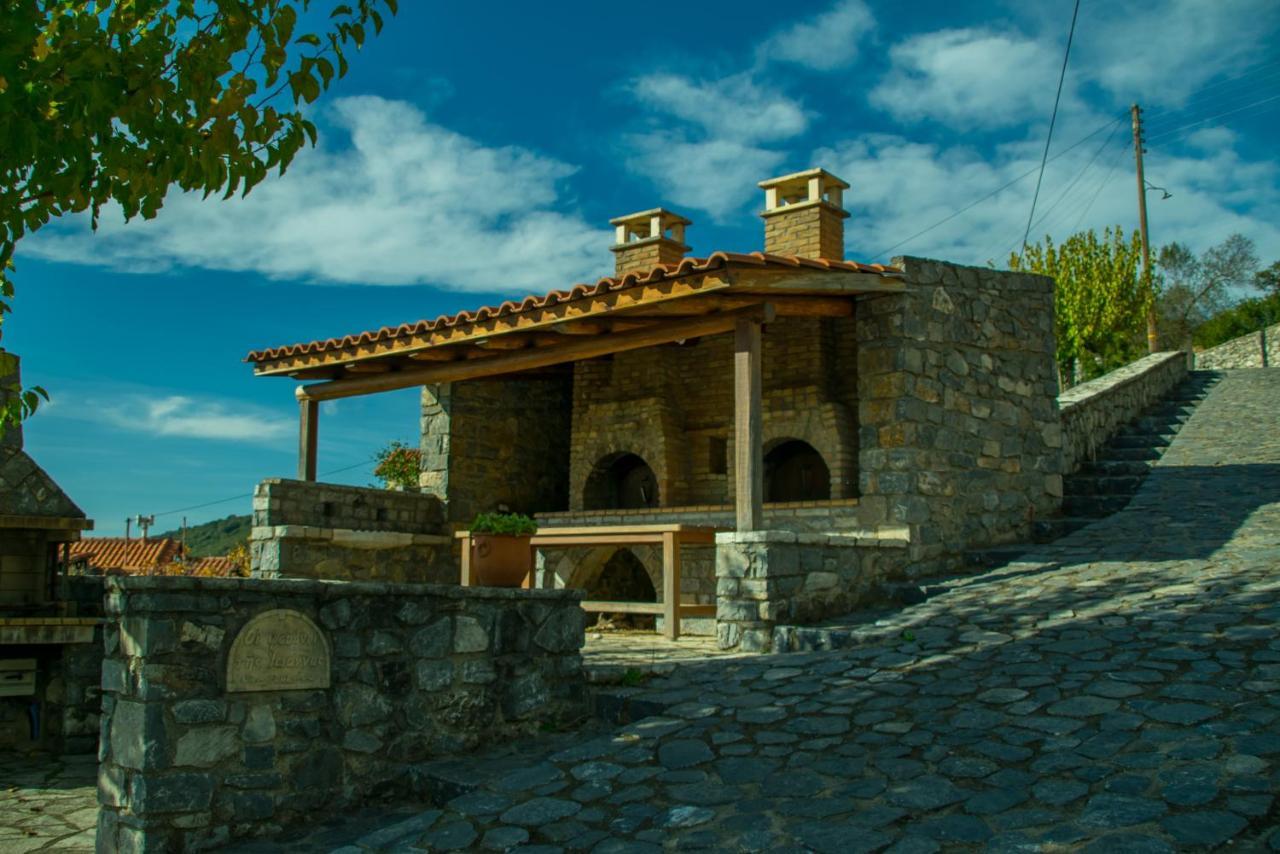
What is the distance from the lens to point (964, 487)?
32.3ft

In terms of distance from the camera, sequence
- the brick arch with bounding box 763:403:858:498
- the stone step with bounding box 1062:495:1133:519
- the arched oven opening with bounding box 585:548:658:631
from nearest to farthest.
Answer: the stone step with bounding box 1062:495:1133:519 < the brick arch with bounding box 763:403:858:498 < the arched oven opening with bounding box 585:548:658:631

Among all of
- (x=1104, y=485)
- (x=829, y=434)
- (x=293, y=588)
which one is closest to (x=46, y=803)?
(x=293, y=588)

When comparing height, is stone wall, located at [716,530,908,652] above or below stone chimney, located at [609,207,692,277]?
below

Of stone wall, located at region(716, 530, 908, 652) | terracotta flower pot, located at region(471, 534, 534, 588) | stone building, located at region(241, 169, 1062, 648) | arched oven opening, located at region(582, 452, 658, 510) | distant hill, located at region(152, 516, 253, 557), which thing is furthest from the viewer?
distant hill, located at region(152, 516, 253, 557)

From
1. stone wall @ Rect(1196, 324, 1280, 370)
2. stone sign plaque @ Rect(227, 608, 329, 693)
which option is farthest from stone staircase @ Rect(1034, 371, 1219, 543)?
stone wall @ Rect(1196, 324, 1280, 370)

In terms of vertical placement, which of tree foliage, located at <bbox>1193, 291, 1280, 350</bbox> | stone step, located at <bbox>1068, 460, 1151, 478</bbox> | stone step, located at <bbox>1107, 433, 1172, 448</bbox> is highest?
tree foliage, located at <bbox>1193, 291, 1280, 350</bbox>

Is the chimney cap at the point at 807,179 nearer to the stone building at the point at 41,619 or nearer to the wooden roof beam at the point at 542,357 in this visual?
the wooden roof beam at the point at 542,357

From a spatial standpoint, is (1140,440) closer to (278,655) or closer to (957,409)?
(957,409)

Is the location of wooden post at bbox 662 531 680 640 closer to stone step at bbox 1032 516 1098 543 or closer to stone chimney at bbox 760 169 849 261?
stone step at bbox 1032 516 1098 543

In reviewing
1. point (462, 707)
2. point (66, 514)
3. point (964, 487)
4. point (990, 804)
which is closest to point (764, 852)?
point (990, 804)

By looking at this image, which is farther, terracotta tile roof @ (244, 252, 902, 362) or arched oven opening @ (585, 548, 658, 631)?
arched oven opening @ (585, 548, 658, 631)

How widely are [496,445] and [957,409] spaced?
5.95 metres

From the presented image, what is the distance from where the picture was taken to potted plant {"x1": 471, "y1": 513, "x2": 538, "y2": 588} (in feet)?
21.6

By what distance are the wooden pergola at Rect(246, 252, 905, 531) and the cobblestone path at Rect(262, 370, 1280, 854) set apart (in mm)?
2243
